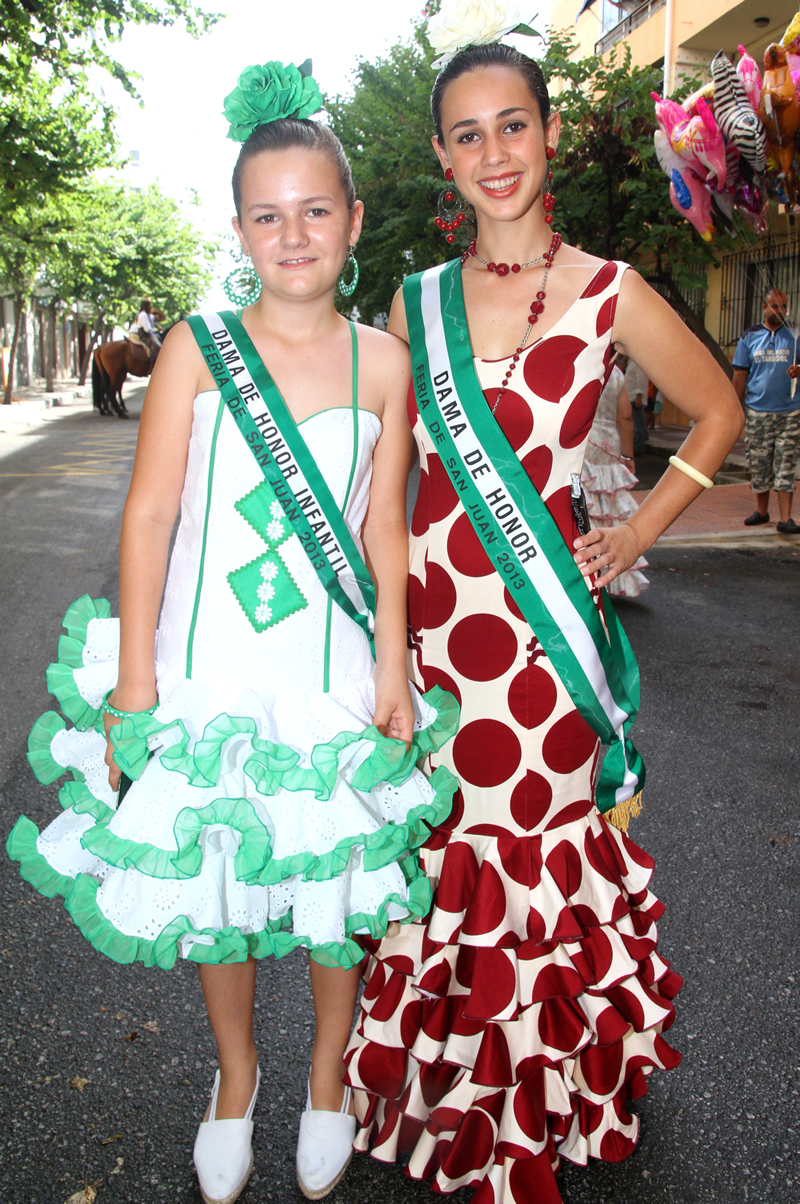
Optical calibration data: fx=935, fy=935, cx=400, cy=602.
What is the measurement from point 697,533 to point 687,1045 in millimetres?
6403

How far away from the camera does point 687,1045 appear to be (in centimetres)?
218

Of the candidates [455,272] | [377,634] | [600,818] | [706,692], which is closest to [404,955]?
[600,818]

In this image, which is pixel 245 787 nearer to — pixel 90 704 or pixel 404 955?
pixel 90 704

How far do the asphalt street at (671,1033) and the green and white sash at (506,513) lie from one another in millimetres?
898

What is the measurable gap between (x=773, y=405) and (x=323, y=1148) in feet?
24.0

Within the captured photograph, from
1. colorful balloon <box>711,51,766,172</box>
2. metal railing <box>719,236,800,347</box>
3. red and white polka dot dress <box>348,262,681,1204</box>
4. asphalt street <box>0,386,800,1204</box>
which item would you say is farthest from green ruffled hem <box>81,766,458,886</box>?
metal railing <box>719,236,800,347</box>

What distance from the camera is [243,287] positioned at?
178 centimetres

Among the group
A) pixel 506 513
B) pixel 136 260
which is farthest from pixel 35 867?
pixel 136 260

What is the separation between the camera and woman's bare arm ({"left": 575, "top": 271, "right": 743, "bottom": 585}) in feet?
5.65

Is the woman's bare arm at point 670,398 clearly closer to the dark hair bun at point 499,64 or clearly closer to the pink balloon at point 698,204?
the dark hair bun at point 499,64

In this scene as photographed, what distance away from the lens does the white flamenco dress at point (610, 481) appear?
5.59 metres

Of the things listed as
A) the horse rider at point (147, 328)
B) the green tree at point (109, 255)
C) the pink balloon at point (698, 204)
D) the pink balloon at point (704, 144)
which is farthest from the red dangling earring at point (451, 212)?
the horse rider at point (147, 328)

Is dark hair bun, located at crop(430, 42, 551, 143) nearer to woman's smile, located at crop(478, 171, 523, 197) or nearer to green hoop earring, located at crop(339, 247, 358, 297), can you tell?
woman's smile, located at crop(478, 171, 523, 197)

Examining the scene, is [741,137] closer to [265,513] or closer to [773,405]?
[773,405]
